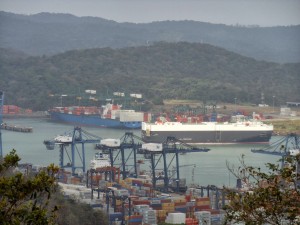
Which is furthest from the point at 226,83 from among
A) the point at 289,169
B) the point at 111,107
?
the point at 289,169

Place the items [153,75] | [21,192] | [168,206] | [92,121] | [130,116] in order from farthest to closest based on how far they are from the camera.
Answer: [153,75], [92,121], [130,116], [168,206], [21,192]

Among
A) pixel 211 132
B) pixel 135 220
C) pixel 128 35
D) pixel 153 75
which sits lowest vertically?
pixel 135 220

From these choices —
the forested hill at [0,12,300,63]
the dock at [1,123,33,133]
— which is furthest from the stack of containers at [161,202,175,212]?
the forested hill at [0,12,300,63]

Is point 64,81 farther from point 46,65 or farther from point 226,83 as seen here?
point 226,83

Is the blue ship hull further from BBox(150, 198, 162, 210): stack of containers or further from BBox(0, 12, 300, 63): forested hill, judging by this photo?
BBox(0, 12, 300, 63): forested hill

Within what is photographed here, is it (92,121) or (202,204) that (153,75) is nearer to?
(92,121)

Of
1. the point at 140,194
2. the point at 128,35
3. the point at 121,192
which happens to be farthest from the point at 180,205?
the point at 128,35

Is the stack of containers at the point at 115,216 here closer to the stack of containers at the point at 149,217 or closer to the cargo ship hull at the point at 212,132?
the stack of containers at the point at 149,217
